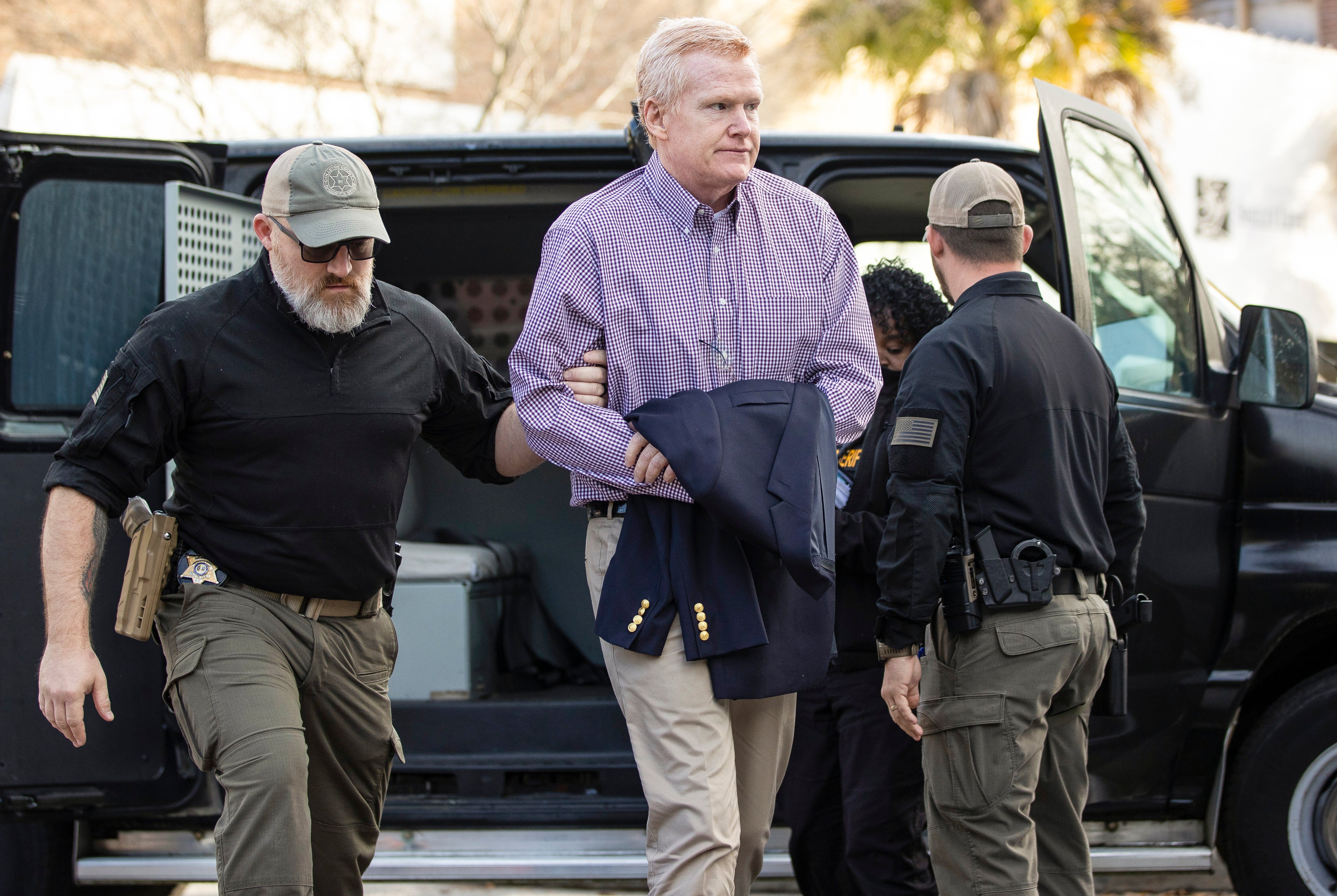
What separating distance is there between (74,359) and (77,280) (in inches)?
8.1

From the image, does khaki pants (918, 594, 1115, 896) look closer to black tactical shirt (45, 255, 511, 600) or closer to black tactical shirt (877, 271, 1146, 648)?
black tactical shirt (877, 271, 1146, 648)

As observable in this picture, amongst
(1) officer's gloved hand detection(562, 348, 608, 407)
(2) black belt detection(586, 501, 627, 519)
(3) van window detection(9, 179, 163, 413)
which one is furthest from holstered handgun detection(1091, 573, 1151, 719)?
(3) van window detection(9, 179, 163, 413)

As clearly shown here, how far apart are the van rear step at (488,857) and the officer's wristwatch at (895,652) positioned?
1.09 metres

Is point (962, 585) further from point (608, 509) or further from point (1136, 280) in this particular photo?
point (1136, 280)

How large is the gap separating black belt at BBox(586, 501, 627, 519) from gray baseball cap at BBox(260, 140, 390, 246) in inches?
26.3

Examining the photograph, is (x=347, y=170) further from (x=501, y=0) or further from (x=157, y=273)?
(x=501, y=0)

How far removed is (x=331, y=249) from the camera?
2453mm

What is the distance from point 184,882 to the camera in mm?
3373

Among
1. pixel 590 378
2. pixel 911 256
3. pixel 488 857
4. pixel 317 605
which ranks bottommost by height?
pixel 488 857

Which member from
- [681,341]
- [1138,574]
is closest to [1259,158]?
[1138,574]

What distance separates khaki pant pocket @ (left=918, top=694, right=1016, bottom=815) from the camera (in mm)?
2393

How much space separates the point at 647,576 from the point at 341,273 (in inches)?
34.3

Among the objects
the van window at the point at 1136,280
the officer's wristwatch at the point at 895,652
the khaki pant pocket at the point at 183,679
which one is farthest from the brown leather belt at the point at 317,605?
the van window at the point at 1136,280

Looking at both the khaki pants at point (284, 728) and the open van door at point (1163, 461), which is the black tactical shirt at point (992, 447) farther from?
the khaki pants at point (284, 728)
